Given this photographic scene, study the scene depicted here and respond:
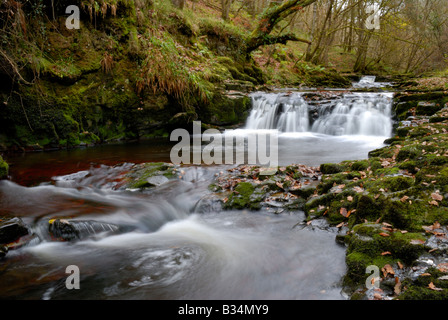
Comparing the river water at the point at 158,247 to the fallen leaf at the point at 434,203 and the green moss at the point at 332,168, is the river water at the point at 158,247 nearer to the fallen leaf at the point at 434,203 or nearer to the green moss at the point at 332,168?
the fallen leaf at the point at 434,203

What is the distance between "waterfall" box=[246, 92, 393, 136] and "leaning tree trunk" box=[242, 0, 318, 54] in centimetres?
400

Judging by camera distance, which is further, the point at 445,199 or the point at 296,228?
the point at 296,228

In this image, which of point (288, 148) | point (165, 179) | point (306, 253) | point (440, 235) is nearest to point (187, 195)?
point (165, 179)

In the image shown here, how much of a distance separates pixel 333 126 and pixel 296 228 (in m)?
7.61

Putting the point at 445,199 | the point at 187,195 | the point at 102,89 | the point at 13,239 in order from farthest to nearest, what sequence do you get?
the point at 102,89 → the point at 187,195 → the point at 13,239 → the point at 445,199

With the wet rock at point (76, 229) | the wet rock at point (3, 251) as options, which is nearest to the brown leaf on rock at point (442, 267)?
the wet rock at point (76, 229)

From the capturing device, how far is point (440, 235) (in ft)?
8.65

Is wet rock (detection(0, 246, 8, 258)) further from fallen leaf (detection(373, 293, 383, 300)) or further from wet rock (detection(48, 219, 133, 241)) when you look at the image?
fallen leaf (detection(373, 293, 383, 300))

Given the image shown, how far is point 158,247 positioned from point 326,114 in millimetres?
9195

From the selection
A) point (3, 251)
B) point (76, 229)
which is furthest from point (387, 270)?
point (3, 251)

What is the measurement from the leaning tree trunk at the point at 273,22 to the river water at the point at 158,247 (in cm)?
1029

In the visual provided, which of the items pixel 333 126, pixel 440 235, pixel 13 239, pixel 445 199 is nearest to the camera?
pixel 440 235

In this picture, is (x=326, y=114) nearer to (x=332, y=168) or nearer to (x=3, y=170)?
(x=332, y=168)

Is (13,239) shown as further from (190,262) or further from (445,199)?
(445,199)
